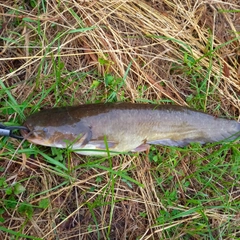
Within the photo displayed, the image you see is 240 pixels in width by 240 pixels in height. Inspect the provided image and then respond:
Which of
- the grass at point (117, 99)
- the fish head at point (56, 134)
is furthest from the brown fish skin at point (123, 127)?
the grass at point (117, 99)

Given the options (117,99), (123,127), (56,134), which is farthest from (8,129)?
(117,99)

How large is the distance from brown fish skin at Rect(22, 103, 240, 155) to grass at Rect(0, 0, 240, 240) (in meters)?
0.14

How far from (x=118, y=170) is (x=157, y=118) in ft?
2.00

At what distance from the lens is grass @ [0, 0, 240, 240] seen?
2865 mm

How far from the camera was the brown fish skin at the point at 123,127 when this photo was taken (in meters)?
2.74

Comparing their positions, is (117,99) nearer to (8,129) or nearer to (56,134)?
(56,134)

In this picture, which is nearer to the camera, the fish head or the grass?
the fish head

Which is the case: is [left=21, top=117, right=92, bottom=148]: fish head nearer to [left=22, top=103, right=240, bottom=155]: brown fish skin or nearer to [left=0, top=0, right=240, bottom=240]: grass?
[left=22, top=103, right=240, bottom=155]: brown fish skin

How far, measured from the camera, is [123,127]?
2973 mm

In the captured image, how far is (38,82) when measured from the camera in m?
2.99

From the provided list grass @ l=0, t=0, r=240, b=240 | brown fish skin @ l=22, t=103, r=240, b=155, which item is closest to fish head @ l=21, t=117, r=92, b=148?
brown fish skin @ l=22, t=103, r=240, b=155

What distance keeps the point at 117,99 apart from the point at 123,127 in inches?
15.2

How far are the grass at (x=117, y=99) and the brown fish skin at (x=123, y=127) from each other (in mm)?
143

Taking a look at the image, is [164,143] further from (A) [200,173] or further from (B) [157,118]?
(A) [200,173]
